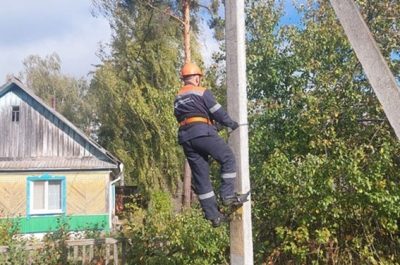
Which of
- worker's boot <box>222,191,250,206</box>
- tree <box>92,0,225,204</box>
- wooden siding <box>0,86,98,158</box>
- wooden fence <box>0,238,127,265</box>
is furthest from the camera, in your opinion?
tree <box>92,0,225,204</box>

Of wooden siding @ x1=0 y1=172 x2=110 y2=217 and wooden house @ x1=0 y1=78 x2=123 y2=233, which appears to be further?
wooden house @ x1=0 y1=78 x2=123 y2=233

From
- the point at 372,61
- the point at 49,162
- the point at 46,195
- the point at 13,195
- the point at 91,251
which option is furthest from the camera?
the point at 49,162

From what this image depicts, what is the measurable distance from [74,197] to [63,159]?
1551 millimetres

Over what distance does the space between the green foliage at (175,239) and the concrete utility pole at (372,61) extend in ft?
10.3

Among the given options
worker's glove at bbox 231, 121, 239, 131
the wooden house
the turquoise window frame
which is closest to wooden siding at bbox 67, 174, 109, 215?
the wooden house

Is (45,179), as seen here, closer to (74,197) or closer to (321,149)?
(74,197)

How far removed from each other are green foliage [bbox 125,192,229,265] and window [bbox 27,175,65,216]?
44.0ft

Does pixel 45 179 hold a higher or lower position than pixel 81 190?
higher

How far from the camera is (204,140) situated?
4207 mm

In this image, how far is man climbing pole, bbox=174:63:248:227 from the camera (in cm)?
402

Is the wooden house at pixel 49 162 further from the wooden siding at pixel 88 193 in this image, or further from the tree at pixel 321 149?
the tree at pixel 321 149

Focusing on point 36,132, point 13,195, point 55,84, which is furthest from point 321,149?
point 55,84

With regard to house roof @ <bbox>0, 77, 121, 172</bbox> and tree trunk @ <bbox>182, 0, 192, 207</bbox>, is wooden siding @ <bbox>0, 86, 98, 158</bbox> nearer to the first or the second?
house roof @ <bbox>0, 77, 121, 172</bbox>

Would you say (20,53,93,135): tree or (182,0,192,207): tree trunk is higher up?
(20,53,93,135): tree
